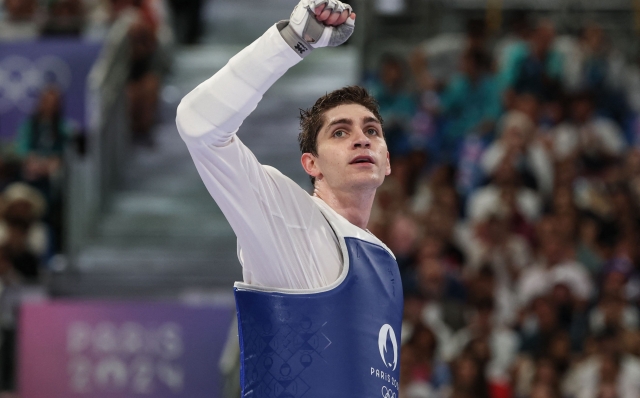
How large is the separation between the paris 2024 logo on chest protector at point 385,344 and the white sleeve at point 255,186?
1.05ft

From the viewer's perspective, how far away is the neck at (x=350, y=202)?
4.50 meters

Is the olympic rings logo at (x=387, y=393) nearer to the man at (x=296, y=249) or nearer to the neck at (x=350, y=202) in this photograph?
the man at (x=296, y=249)

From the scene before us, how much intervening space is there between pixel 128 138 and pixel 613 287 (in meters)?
6.31

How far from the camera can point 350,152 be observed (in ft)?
14.4

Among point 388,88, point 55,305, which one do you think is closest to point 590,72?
point 388,88

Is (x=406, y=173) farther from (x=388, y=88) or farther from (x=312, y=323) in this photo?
(x=312, y=323)

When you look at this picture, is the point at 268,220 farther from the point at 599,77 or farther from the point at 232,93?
the point at 599,77

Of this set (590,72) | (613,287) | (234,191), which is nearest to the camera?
(234,191)

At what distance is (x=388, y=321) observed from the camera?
4344 mm

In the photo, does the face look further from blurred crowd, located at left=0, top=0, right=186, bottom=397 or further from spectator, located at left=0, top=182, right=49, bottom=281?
spectator, located at left=0, top=182, right=49, bottom=281

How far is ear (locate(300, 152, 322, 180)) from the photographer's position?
14.9ft

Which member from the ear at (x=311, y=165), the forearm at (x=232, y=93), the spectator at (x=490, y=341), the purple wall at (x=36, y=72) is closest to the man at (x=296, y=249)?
the forearm at (x=232, y=93)

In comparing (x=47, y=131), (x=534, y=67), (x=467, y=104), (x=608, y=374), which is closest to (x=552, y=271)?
(x=608, y=374)

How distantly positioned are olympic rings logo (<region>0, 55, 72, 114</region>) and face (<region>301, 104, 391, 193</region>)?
28.2 feet
